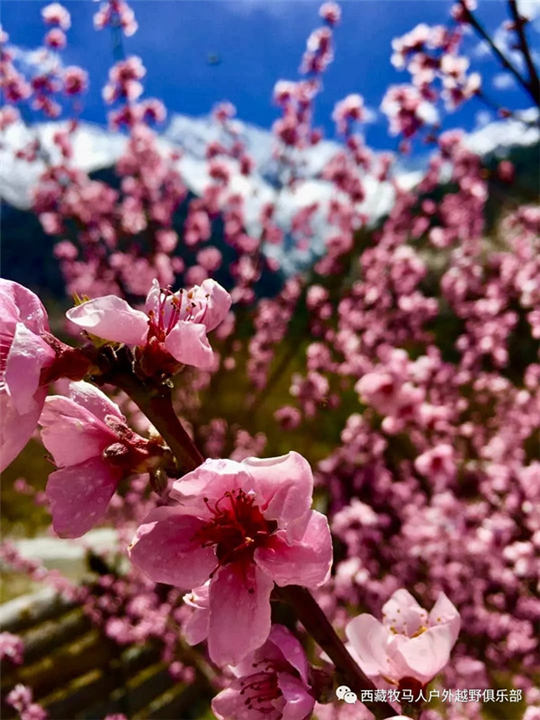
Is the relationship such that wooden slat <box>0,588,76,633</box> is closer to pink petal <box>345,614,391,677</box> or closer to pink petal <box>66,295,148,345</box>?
pink petal <box>345,614,391,677</box>

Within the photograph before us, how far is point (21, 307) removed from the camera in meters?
0.67

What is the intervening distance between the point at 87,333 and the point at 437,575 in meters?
4.21

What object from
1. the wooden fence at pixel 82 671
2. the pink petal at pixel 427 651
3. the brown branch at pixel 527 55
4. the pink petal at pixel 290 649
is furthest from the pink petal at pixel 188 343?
the wooden fence at pixel 82 671

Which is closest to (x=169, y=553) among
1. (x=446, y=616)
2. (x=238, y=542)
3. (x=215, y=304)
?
(x=238, y=542)

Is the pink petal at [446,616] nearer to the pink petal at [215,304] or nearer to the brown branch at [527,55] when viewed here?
the pink petal at [215,304]

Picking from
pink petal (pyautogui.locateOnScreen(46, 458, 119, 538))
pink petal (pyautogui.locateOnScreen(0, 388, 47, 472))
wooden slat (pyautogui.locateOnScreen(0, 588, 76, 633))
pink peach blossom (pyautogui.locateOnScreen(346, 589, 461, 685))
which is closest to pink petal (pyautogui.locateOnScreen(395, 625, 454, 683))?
pink peach blossom (pyautogui.locateOnScreen(346, 589, 461, 685))

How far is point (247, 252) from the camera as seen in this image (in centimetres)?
613

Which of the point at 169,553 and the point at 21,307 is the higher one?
A: the point at 21,307

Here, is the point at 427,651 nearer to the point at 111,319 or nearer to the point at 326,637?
the point at 326,637

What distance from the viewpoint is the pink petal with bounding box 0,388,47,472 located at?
0.63 meters

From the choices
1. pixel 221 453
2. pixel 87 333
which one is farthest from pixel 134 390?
pixel 221 453

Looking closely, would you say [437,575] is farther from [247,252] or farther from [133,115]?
[133,115]

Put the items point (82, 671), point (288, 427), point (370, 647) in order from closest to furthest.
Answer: point (370, 647) → point (82, 671) → point (288, 427)

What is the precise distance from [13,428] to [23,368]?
0.08 metres
